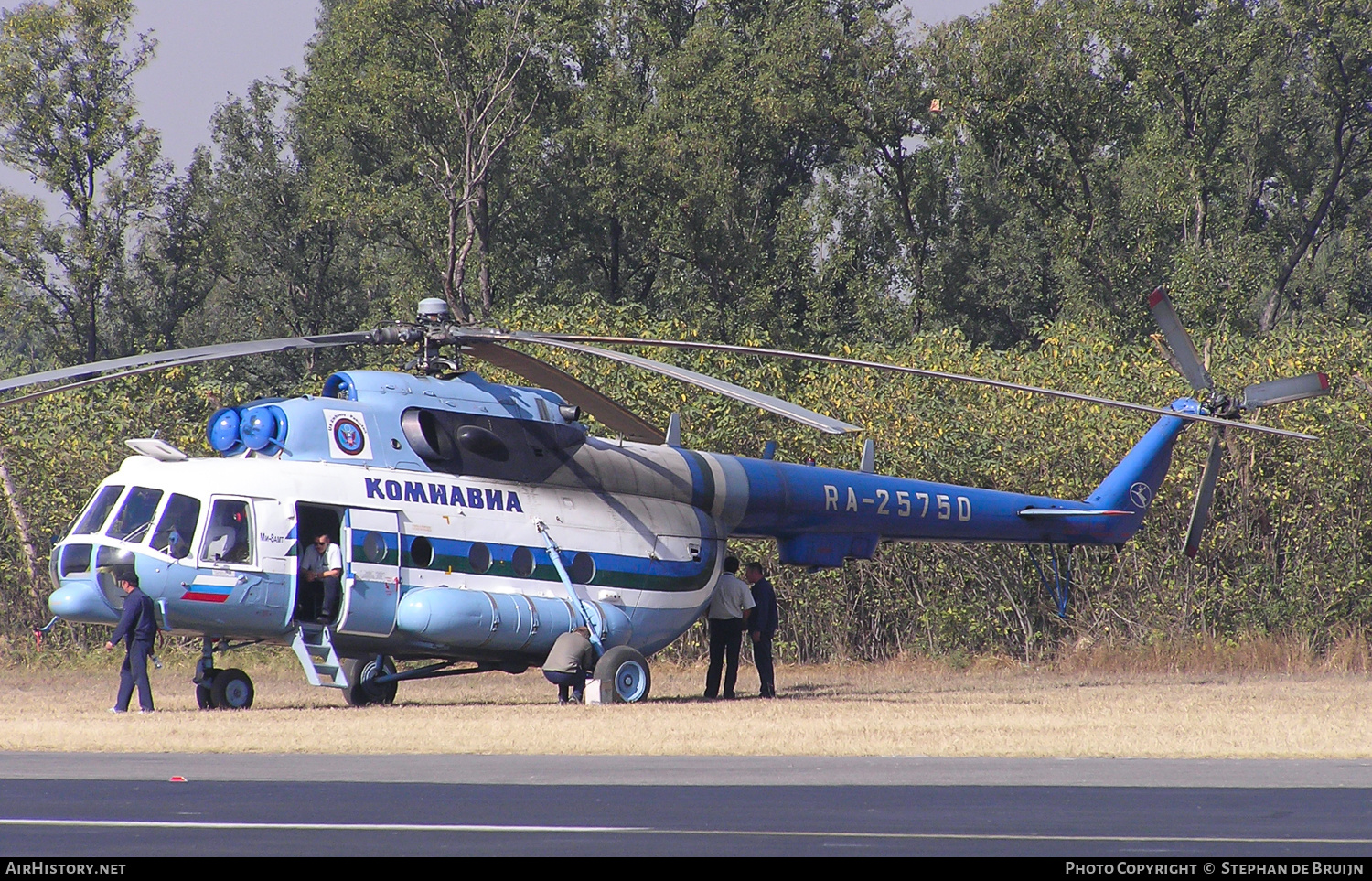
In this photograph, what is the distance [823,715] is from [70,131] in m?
30.5

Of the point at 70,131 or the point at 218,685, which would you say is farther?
the point at 70,131

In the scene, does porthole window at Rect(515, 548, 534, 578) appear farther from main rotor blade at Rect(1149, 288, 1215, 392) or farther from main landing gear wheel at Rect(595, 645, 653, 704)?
main rotor blade at Rect(1149, 288, 1215, 392)

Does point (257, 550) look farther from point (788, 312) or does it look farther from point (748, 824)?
point (788, 312)

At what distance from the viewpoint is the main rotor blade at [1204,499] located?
19.0 meters

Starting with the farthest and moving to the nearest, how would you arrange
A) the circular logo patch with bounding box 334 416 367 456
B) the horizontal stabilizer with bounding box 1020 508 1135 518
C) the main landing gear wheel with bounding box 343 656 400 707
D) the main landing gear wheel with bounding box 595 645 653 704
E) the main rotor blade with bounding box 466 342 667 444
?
the horizontal stabilizer with bounding box 1020 508 1135 518
the main landing gear wheel with bounding box 343 656 400 707
the main landing gear wheel with bounding box 595 645 653 704
the main rotor blade with bounding box 466 342 667 444
the circular logo patch with bounding box 334 416 367 456

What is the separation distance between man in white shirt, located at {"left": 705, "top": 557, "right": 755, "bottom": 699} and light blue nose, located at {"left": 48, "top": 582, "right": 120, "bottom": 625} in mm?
6317

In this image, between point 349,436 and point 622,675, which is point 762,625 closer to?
point 622,675

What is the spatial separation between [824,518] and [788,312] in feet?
78.9

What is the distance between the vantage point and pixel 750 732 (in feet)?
39.4

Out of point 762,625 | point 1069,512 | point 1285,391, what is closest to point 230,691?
point 762,625

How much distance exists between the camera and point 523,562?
15.7m

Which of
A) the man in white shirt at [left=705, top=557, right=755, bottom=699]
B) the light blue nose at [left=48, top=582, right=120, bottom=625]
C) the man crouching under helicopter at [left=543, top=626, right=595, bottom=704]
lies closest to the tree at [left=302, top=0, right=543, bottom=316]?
the man in white shirt at [left=705, top=557, right=755, bottom=699]

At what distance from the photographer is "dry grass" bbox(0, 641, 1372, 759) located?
442 inches

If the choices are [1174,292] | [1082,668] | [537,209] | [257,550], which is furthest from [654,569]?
[537,209]
